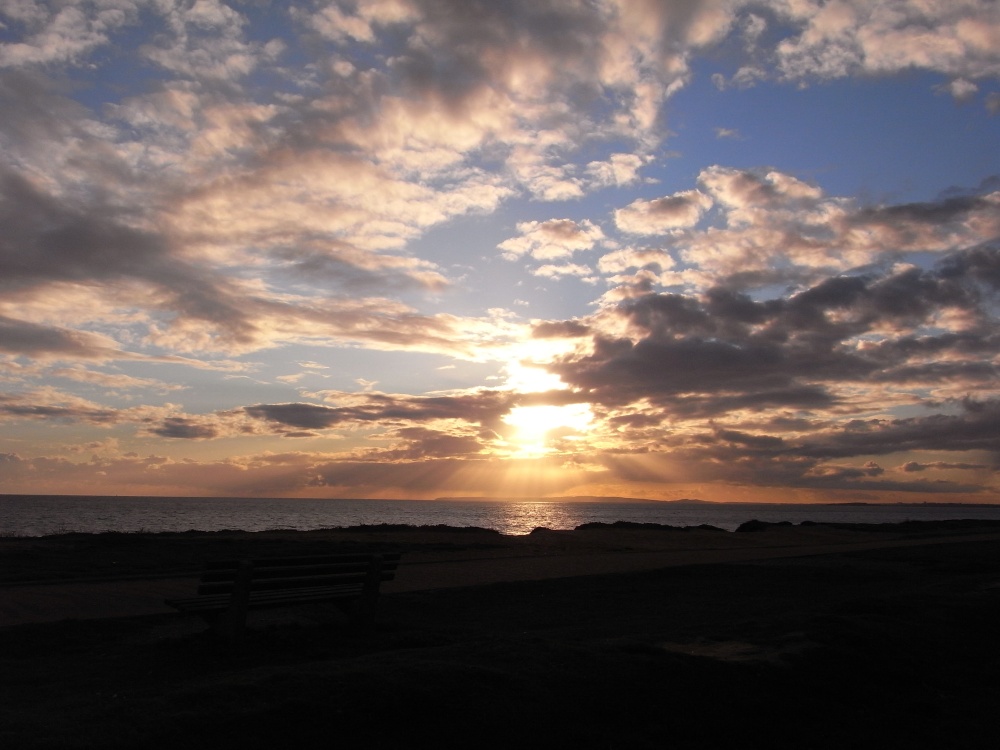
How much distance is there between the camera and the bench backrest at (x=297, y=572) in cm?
859

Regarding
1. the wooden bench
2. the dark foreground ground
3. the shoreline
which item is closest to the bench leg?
the wooden bench

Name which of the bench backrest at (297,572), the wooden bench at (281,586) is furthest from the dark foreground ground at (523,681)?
the bench backrest at (297,572)

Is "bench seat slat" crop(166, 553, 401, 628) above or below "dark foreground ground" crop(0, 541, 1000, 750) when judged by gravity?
above

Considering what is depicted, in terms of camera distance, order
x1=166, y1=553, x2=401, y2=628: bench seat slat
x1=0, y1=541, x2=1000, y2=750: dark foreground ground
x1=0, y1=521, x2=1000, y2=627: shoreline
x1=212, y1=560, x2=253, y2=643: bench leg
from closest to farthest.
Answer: x1=0, y1=541, x2=1000, y2=750: dark foreground ground
x1=212, y1=560, x2=253, y2=643: bench leg
x1=166, y1=553, x2=401, y2=628: bench seat slat
x1=0, y1=521, x2=1000, y2=627: shoreline

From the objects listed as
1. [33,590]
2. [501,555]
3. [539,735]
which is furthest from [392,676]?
[501,555]

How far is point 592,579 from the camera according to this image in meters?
15.6

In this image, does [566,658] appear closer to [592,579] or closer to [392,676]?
[392,676]

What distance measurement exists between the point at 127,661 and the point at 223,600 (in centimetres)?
117

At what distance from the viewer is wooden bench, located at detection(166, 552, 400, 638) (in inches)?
334

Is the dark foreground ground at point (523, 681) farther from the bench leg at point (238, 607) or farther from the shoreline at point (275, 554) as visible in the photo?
the shoreline at point (275, 554)

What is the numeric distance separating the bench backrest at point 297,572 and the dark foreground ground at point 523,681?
1.79 feet

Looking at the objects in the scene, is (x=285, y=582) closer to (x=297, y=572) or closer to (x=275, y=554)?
(x=297, y=572)

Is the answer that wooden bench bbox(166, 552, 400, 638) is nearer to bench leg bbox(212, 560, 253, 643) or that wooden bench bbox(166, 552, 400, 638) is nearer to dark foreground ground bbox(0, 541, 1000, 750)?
bench leg bbox(212, 560, 253, 643)

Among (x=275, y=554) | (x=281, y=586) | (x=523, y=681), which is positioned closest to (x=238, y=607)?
(x=281, y=586)
